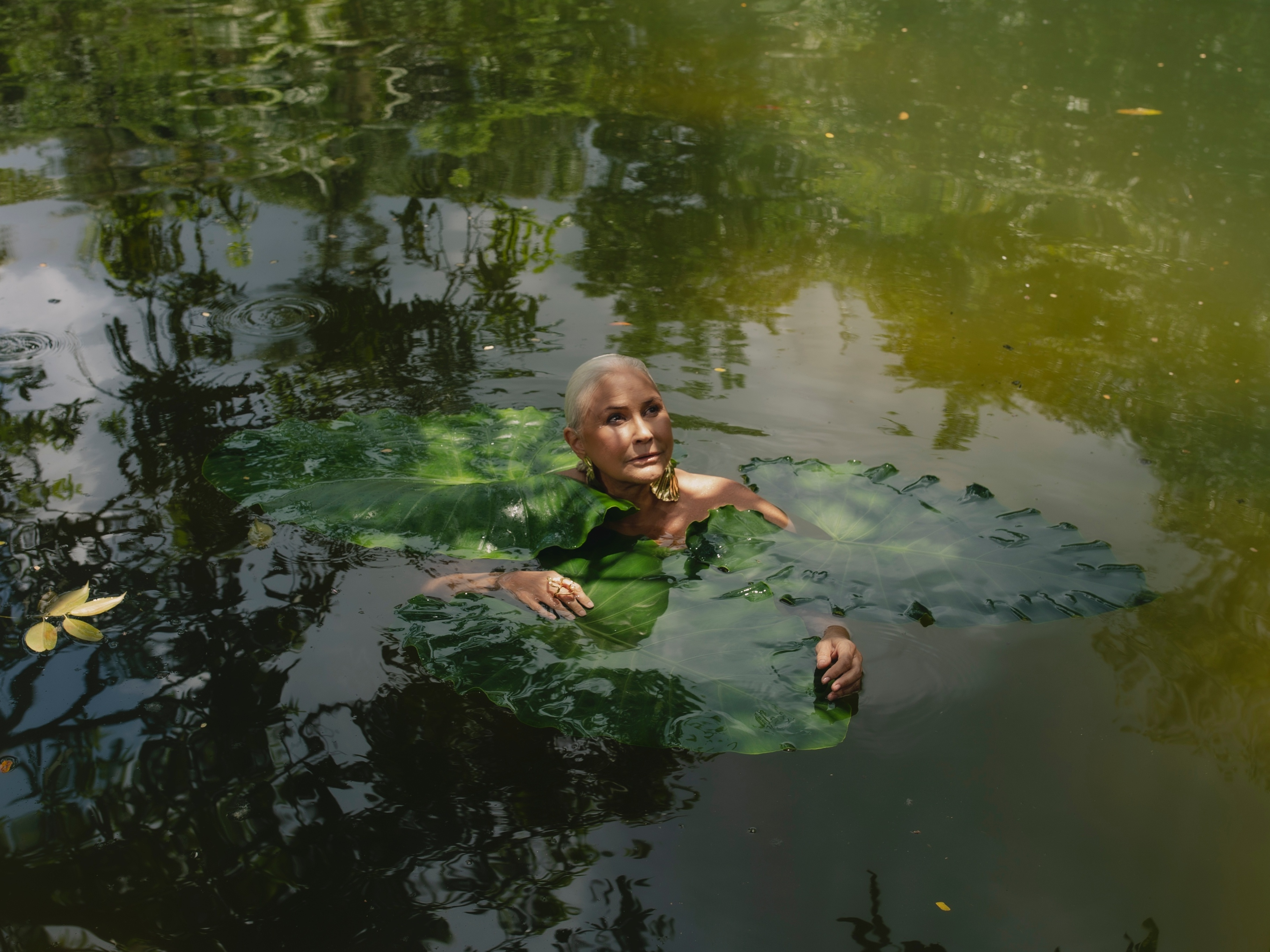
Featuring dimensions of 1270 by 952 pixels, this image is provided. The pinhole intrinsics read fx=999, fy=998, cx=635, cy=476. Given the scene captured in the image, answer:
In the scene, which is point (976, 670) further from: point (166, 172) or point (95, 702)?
point (166, 172)

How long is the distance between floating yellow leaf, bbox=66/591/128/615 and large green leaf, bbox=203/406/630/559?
392mm

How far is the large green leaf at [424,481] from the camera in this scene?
2.58m

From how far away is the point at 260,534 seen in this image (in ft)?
9.25

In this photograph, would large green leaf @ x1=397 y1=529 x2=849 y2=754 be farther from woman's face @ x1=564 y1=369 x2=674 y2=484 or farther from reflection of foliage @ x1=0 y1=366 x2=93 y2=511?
reflection of foliage @ x1=0 y1=366 x2=93 y2=511

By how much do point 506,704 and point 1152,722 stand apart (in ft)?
4.74

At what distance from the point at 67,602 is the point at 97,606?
0.08 meters

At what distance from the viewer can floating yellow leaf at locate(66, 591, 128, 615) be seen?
250 centimetres

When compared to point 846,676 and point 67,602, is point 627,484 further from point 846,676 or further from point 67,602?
point 67,602

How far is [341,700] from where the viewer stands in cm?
231

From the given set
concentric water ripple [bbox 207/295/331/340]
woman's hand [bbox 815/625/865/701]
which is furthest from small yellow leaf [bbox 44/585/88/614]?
woman's hand [bbox 815/625/865/701]

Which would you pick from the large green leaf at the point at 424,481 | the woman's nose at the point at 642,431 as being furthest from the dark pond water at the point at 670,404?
the woman's nose at the point at 642,431

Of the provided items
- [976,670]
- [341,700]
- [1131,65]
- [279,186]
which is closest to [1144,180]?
[1131,65]

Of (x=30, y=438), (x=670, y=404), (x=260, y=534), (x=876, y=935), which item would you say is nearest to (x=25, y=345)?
(x=30, y=438)

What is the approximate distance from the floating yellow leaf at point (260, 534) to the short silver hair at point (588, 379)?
923 mm
